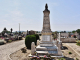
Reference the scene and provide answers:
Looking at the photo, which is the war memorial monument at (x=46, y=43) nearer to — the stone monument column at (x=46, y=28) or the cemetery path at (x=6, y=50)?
the stone monument column at (x=46, y=28)

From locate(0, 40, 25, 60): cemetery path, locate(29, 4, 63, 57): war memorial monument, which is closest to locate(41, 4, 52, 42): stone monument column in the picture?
locate(29, 4, 63, 57): war memorial monument

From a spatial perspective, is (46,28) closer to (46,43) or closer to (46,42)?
(46,42)

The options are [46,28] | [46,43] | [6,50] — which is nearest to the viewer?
[46,43]

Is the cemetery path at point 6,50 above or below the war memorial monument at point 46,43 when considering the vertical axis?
below

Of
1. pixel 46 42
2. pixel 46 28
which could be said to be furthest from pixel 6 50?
pixel 46 28

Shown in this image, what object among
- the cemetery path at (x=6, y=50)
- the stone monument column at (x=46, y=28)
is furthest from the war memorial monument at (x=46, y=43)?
the cemetery path at (x=6, y=50)

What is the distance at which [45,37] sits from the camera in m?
8.47

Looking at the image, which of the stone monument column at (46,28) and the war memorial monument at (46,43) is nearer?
the war memorial monument at (46,43)

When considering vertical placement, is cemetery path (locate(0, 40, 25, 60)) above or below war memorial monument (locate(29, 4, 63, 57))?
below

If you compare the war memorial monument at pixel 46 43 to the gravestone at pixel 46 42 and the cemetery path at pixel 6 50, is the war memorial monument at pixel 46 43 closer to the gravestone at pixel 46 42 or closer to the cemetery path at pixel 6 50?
the gravestone at pixel 46 42

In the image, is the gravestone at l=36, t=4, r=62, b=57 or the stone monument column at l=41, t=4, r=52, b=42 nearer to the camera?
the gravestone at l=36, t=4, r=62, b=57

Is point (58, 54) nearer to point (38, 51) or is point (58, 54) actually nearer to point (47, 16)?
point (38, 51)

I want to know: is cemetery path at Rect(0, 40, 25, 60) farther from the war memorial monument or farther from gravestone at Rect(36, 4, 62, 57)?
gravestone at Rect(36, 4, 62, 57)

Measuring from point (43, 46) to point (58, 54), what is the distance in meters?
1.84
